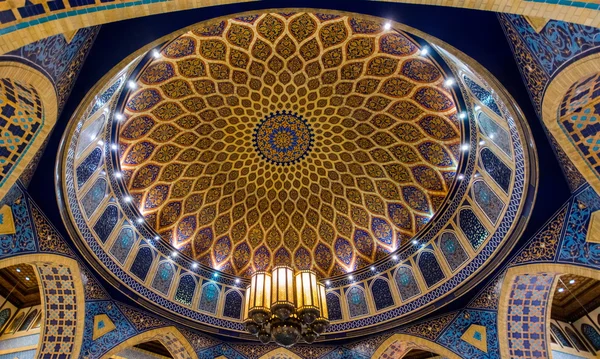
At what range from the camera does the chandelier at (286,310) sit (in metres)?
5.77

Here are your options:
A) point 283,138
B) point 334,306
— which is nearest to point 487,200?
point 334,306

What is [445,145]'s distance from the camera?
8.86 meters

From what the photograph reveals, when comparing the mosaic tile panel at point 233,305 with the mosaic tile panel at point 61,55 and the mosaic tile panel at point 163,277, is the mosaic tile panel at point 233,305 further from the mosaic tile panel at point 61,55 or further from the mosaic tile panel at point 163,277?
the mosaic tile panel at point 61,55

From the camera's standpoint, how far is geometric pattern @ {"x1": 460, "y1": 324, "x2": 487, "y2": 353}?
24.9ft

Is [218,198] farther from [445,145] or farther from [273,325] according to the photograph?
[445,145]

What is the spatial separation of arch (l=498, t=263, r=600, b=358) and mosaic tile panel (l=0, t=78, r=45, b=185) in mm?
8783

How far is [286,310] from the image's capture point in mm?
5707

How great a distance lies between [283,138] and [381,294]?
533 centimetres

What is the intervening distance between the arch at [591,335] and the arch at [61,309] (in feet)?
44.0

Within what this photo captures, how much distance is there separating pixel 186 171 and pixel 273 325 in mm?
5814

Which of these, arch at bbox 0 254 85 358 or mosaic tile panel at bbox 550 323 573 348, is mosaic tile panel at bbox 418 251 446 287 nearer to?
mosaic tile panel at bbox 550 323 573 348

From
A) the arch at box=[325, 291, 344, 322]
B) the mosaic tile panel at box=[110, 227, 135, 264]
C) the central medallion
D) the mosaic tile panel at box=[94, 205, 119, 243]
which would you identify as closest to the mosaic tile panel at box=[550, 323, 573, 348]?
the arch at box=[325, 291, 344, 322]

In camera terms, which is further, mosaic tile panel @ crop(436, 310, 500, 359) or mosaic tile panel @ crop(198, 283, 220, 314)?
mosaic tile panel @ crop(198, 283, 220, 314)

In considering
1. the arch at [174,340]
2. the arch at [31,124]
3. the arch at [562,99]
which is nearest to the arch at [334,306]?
the arch at [174,340]
